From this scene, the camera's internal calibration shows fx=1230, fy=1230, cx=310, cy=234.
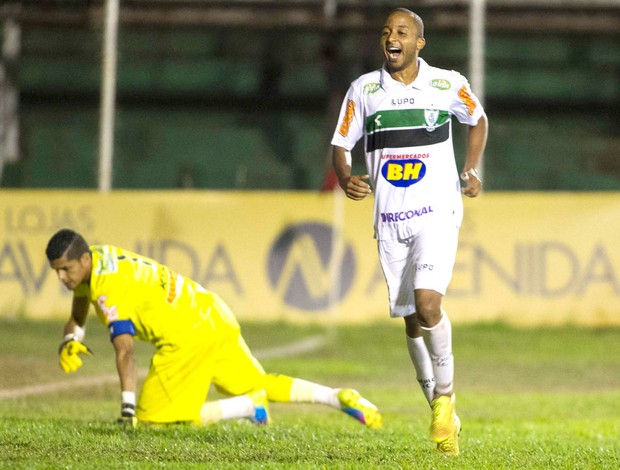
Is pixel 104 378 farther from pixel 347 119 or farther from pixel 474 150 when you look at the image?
pixel 474 150

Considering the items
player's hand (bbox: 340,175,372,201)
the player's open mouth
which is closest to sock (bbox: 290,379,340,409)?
player's hand (bbox: 340,175,372,201)

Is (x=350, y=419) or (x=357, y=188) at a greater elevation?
(x=357, y=188)

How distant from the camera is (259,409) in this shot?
28.8 ft

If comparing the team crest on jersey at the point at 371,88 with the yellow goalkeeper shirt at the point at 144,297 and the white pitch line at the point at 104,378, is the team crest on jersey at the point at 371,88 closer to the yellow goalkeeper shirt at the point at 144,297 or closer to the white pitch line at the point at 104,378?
the yellow goalkeeper shirt at the point at 144,297

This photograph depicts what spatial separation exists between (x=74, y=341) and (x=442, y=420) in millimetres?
2662

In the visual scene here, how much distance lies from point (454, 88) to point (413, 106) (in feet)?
0.99

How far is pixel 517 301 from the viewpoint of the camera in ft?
60.9

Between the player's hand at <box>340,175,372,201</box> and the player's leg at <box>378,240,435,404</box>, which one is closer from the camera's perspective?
the player's hand at <box>340,175,372,201</box>

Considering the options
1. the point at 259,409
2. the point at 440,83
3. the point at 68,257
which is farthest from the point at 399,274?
the point at 68,257

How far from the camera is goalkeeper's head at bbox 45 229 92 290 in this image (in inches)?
312

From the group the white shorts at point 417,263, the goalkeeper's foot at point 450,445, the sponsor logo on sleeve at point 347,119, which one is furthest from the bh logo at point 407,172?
the goalkeeper's foot at point 450,445

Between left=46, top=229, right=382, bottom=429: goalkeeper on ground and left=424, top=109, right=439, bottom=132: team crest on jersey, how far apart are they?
7.52 feet

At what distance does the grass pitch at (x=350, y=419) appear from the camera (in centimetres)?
667

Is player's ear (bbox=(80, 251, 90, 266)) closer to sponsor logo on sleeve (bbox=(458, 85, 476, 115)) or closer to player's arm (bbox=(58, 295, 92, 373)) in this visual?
player's arm (bbox=(58, 295, 92, 373))
